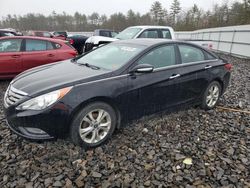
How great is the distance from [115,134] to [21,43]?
4.33m

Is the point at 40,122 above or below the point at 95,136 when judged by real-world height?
above

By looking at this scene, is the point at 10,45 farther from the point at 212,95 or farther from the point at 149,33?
the point at 212,95

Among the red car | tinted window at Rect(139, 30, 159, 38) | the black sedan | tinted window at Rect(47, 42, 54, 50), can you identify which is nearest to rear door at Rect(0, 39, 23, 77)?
the red car

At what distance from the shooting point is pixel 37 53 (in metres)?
6.25

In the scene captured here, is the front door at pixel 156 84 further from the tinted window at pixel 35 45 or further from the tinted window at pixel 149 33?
the tinted window at pixel 149 33

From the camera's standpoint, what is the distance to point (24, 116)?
2.71 meters

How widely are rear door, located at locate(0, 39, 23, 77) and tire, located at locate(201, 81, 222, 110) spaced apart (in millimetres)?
4866

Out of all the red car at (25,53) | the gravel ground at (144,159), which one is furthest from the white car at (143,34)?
the gravel ground at (144,159)

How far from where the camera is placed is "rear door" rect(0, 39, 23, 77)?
19.2 ft

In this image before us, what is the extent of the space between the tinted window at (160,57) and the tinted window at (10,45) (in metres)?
4.23

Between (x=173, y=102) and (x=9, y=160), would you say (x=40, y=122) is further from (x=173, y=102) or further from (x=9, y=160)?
(x=173, y=102)

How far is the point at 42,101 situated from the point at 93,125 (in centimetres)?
77

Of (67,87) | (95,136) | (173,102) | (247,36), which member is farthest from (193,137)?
(247,36)

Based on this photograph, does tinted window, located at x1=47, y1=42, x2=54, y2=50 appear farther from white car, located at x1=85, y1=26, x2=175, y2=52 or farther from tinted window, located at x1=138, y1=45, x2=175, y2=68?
tinted window, located at x1=138, y1=45, x2=175, y2=68
